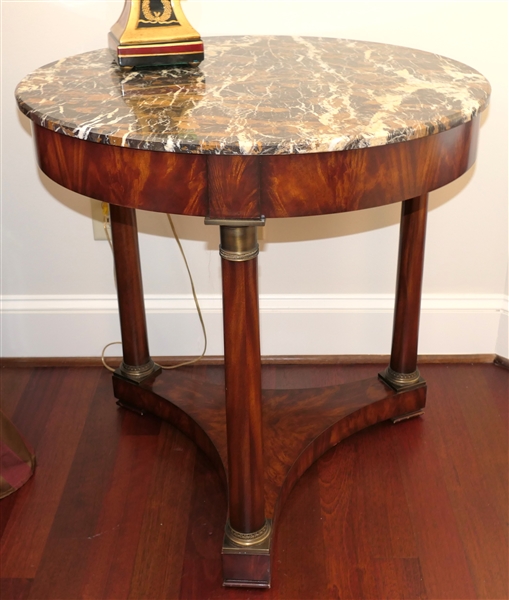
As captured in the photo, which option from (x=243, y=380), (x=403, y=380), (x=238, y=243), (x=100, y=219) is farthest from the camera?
(x=100, y=219)

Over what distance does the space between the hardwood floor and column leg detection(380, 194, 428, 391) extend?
0.12 metres

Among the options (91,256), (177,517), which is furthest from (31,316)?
(177,517)

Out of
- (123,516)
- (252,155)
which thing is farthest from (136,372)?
(252,155)

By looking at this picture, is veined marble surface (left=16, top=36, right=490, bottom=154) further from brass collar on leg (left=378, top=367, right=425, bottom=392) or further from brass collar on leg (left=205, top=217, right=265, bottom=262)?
brass collar on leg (left=378, top=367, right=425, bottom=392)

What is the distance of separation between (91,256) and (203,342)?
14.4 inches

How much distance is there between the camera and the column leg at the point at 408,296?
1590 millimetres

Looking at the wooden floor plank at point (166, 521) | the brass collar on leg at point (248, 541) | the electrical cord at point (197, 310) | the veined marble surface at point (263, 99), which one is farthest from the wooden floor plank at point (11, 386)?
the veined marble surface at point (263, 99)

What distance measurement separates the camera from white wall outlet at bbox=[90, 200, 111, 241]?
183cm

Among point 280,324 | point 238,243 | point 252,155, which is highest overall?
point 252,155

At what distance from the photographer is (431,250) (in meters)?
1.90

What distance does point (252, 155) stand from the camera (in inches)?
38.8

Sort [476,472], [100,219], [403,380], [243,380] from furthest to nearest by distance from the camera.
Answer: [100,219]
[403,380]
[476,472]
[243,380]

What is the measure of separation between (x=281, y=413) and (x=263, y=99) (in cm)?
73

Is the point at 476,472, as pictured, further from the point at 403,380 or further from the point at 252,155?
the point at 252,155
